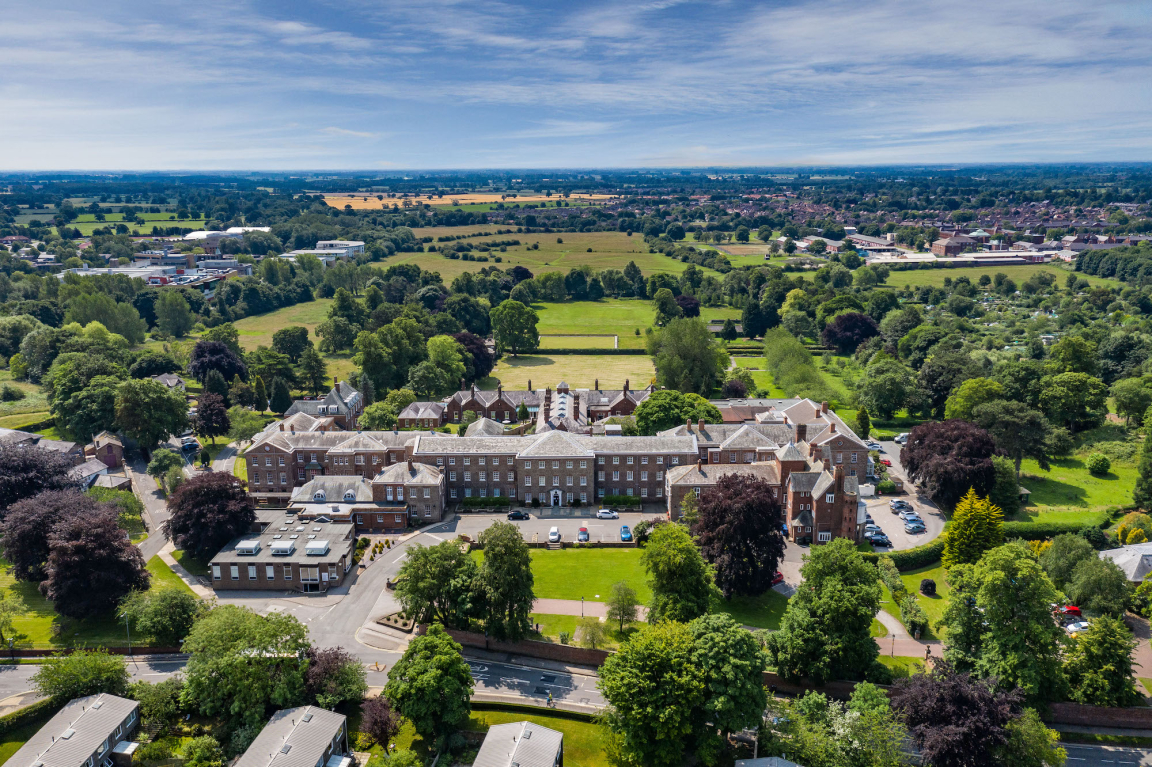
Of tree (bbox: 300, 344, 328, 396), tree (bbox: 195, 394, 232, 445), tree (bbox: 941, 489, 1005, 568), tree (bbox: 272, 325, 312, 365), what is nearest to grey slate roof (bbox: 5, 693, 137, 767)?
tree (bbox: 195, 394, 232, 445)

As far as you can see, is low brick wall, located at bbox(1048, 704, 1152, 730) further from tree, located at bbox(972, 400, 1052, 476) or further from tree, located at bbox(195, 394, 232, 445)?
tree, located at bbox(195, 394, 232, 445)

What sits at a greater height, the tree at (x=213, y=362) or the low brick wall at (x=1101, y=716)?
the tree at (x=213, y=362)

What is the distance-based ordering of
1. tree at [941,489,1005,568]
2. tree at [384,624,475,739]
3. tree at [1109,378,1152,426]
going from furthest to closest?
tree at [1109,378,1152,426] → tree at [941,489,1005,568] → tree at [384,624,475,739]

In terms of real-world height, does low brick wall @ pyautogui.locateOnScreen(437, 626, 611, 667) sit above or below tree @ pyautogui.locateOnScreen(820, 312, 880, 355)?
below

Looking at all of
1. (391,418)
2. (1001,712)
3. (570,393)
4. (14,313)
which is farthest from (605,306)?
(1001,712)

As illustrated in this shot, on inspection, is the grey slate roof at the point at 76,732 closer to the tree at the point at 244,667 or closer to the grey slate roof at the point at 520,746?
the tree at the point at 244,667

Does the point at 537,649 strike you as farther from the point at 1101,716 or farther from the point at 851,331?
the point at 851,331

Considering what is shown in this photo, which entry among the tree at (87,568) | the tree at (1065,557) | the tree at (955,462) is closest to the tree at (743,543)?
the tree at (1065,557)
